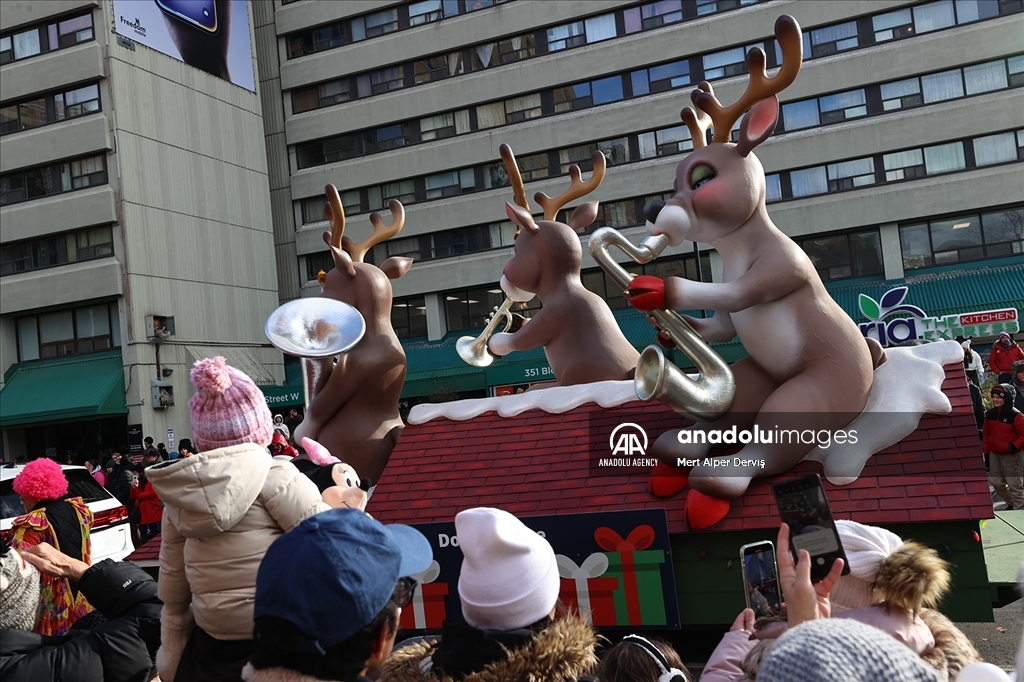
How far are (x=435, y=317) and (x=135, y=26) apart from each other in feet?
42.1

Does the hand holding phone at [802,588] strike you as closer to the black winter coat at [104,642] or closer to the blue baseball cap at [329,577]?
the blue baseball cap at [329,577]

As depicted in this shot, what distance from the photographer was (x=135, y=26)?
27.7 metres

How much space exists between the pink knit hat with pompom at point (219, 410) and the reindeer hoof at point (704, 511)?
2.75 m

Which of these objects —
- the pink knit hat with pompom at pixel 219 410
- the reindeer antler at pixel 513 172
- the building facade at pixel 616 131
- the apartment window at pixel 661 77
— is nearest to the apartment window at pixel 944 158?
the building facade at pixel 616 131

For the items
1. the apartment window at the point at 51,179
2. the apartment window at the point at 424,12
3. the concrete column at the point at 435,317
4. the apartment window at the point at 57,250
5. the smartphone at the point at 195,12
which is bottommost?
the concrete column at the point at 435,317

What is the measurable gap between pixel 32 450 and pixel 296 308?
87.9 feet

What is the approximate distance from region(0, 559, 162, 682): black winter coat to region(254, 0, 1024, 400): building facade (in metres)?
21.1

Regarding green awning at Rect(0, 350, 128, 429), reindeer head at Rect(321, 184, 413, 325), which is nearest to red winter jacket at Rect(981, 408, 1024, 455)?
reindeer head at Rect(321, 184, 413, 325)

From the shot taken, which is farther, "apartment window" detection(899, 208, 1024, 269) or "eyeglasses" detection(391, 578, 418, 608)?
"apartment window" detection(899, 208, 1024, 269)

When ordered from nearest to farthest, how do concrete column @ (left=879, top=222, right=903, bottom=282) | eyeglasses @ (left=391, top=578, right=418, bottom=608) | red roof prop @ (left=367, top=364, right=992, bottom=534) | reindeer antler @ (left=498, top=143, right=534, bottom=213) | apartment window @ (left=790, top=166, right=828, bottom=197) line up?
eyeglasses @ (left=391, top=578, right=418, bottom=608)
red roof prop @ (left=367, top=364, right=992, bottom=534)
reindeer antler @ (left=498, top=143, right=534, bottom=213)
concrete column @ (left=879, top=222, right=903, bottom=282)
apartment window @ (left=790, top=166, right=828, bottom=197)

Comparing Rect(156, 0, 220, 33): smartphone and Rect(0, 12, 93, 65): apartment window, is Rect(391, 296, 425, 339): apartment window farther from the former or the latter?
Rect(0, 12, 93, 65): apartment window

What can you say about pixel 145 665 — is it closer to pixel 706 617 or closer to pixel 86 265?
pixel 706 617

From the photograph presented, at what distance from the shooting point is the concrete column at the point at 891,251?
25.0 meters

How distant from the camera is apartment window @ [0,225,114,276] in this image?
27.5 m
